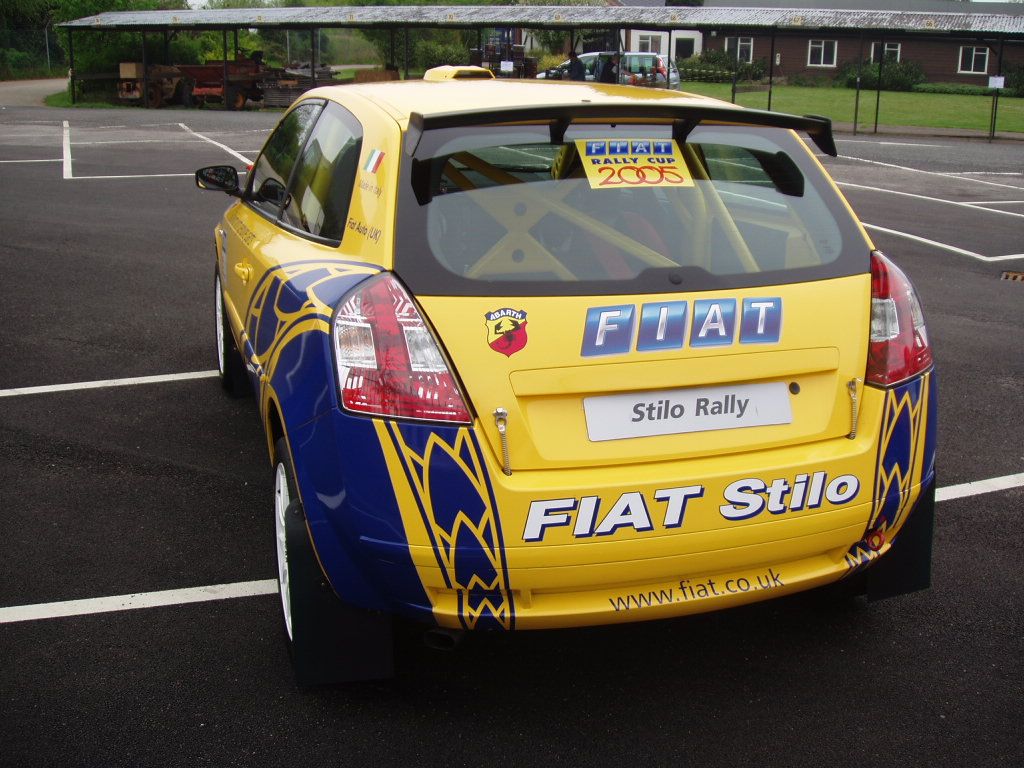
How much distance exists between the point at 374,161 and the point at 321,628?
1.31m

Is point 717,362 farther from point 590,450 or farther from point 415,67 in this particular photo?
point 415,67

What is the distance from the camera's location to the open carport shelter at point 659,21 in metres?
29.6

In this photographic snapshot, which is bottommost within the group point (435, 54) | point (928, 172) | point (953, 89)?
point (928, 172)

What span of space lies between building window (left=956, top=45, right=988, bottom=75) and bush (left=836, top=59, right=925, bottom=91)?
3.43 m

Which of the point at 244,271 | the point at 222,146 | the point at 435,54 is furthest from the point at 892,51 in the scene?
the point at 244,271

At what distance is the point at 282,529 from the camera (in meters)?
3.39

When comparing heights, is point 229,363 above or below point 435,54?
below

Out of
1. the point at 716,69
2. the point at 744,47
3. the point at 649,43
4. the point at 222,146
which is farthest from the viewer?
the point at 649,43

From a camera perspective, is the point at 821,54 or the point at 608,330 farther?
the point at 821,54

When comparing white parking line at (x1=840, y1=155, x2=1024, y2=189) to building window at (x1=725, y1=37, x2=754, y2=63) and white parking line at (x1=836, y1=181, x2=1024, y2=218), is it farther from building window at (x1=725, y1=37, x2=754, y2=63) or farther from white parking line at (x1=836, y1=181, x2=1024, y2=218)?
building window at (x1=725, y1=37, x2=754, y2=63)

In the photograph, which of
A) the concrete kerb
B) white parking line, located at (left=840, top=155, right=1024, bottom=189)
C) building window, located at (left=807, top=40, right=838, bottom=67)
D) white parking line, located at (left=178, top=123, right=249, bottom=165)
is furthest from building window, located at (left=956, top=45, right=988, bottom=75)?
white parking line, located at (left=178, top=123, right=249, bottom=165)

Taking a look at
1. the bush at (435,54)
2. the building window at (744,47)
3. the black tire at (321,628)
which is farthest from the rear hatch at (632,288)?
the building window at (744,47)

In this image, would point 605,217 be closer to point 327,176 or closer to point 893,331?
point 893,331

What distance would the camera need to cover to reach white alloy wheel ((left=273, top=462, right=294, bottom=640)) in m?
3.26
